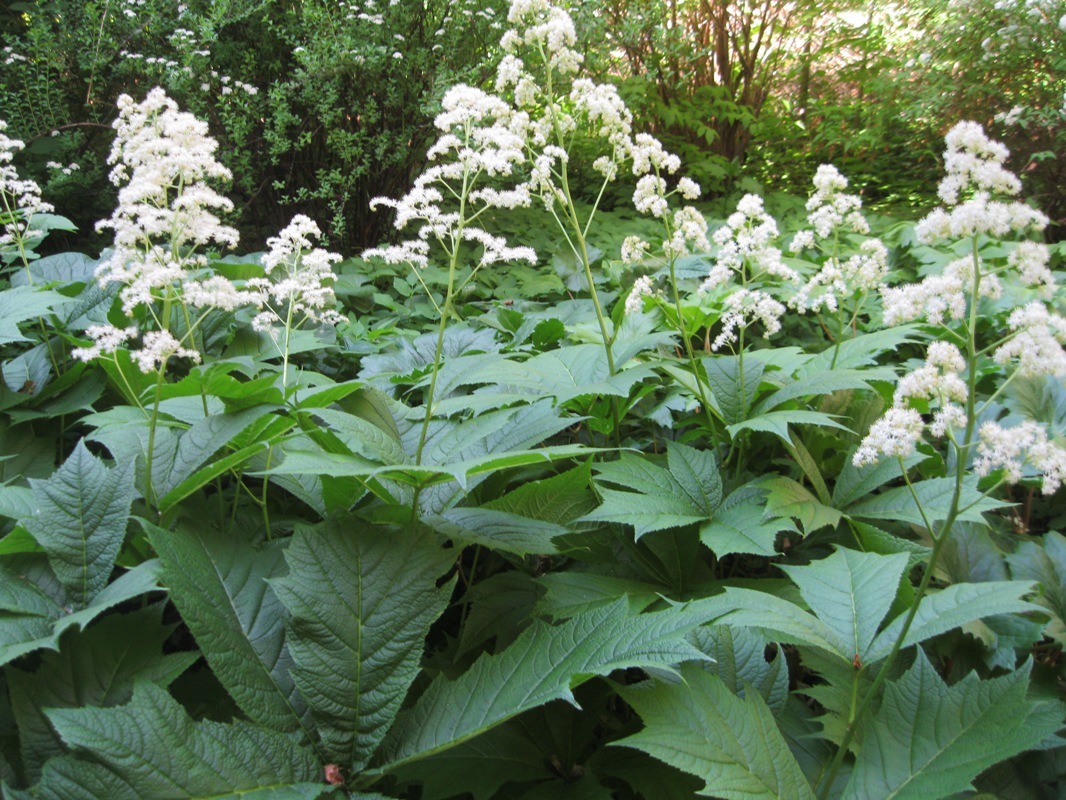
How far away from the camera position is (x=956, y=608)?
1.04 meters

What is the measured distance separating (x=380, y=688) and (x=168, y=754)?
265 millimetres

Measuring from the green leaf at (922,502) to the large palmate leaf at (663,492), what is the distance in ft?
1.06

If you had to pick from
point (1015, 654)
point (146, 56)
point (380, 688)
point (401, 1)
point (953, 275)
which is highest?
point (401, 1)

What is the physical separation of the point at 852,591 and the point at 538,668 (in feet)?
1.78

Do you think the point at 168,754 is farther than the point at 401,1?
No

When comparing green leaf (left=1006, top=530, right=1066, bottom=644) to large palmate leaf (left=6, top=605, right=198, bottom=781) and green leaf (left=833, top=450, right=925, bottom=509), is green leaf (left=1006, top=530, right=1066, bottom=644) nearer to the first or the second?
green leaf (left=833, top=450, right=925, bottom=509)

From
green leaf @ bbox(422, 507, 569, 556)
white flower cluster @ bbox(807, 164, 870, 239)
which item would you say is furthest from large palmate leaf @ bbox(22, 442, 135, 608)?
white flower cluster @ bbox(807, 164, 870, 239)

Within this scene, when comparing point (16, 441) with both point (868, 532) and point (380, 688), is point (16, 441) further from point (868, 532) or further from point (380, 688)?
point (868, 532)

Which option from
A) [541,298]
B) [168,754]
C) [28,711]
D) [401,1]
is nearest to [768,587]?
[168,754]

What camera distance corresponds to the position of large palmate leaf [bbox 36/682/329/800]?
2.70 ft

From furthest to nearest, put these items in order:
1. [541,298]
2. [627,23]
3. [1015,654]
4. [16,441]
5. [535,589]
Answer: [627,23] → [541,298] → [16,441] → [535,589] → [1015,654]

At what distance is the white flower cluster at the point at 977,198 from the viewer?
3.06 feet

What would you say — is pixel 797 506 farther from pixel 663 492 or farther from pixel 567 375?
pixel 567 375

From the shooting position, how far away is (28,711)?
96cm
